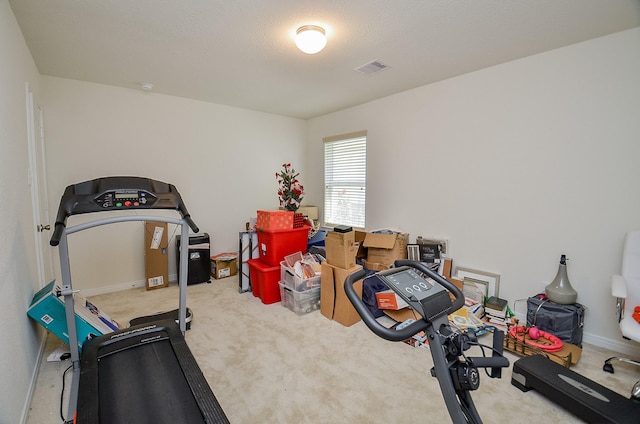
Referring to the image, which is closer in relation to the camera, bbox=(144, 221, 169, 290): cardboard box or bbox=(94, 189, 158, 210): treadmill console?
bbox=(94, 189, 158, 210): treadmill console

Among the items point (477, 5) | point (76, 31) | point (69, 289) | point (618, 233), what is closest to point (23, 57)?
point (76, 31)

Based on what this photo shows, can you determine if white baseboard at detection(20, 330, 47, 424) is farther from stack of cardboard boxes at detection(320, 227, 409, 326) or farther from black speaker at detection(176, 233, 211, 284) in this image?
stack of cardboard boxes at detection(320, 227, 409, 326)

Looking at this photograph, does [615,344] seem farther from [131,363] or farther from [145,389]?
[131,363]

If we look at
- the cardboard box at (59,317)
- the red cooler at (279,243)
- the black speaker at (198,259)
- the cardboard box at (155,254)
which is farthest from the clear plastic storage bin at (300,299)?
the cardboard box at (155,254)

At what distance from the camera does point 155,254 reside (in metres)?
3.63

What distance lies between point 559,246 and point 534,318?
0.68 metres

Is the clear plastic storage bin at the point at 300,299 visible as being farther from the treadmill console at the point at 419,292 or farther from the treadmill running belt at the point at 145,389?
the treadmill console at the point at 419,292

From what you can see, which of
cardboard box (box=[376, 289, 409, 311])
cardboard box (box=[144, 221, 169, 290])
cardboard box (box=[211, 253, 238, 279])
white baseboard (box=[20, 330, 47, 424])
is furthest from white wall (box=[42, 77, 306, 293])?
cardboard box (box=[376, 289, 409, 311])

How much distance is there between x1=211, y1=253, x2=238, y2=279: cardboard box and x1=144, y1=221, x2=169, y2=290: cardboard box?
624 mm

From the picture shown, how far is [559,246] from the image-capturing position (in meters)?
2.57

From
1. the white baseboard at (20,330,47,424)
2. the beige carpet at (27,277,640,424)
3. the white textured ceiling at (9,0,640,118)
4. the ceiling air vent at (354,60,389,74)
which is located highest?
the ceiling air vent at (354,60,389,74)

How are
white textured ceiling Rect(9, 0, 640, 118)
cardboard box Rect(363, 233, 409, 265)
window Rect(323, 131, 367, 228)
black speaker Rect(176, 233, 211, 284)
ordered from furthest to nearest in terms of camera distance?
window Rect(323, 131, 367, 228) → black speaker Rect(176, 233, 211, 284) → cardboard box Rect(363, 233, 409, 265) → white textured ceiling Rect(9, 0, 640, 118)

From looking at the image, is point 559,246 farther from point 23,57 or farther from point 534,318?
point 23,57

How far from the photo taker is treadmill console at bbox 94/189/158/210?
5.73ft
